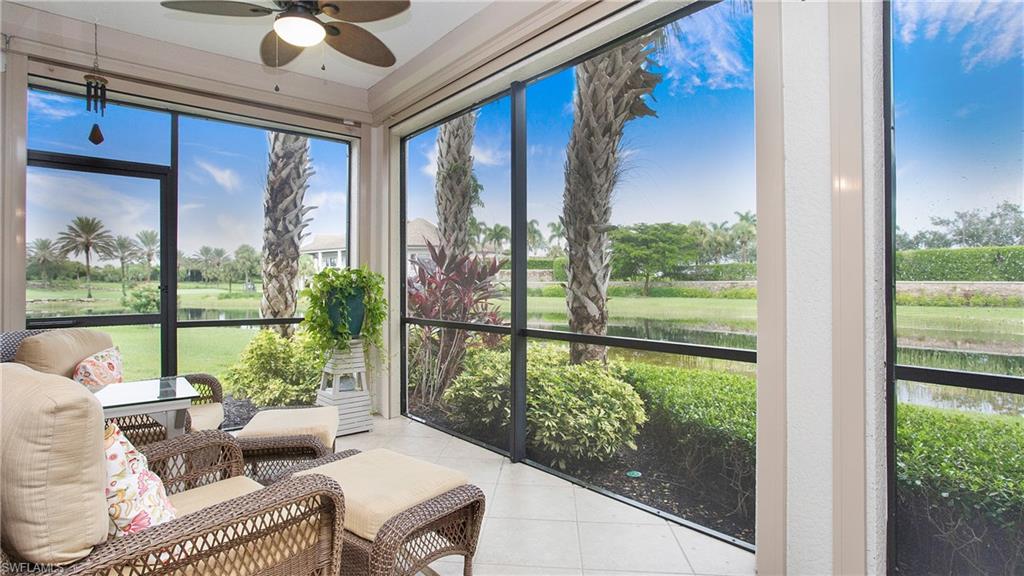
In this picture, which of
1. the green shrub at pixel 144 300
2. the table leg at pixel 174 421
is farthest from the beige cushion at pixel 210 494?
the green shrub at pixel 144 300

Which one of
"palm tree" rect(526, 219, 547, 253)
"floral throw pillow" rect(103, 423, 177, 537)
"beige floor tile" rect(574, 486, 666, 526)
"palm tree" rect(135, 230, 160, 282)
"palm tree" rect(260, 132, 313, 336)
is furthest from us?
"palm tree" rect(260, 132, 313, 336)

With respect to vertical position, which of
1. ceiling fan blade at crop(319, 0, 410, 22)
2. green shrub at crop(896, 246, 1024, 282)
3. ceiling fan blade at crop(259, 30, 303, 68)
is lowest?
green shrub at crop(896, 246, 1024, 282)

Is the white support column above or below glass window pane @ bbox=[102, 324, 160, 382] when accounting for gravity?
above

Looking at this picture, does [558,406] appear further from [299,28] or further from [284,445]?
[299,28]

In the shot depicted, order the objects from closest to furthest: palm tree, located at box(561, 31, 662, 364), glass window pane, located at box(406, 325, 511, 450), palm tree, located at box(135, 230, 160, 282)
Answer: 1. palm tree, located at box(561, 31, 662, 364)
2. glass window pane, located at box(406, 325, 511, 450)
3. palm tree, located at box(135, 230, 160, 282)

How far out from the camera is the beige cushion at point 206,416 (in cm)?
275

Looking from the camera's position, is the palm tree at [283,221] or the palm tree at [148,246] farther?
the palm tree at [283,221]

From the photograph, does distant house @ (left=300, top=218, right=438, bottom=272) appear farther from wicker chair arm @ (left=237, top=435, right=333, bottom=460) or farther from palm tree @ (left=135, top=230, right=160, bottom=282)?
wicker chair arm @ (left=237, top=435, right=333, bottom=460)

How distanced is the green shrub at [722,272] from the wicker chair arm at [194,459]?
2232mm

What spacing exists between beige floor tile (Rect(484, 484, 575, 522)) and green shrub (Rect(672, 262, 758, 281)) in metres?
1.36

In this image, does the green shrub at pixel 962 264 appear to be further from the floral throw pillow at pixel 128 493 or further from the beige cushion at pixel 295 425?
the beige cushion at pixel 295 425

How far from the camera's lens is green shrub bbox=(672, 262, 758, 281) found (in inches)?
90.2

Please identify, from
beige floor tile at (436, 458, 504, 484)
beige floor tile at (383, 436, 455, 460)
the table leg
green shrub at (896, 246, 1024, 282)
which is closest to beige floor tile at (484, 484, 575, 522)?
beige floor tile at (436, 458, 504, 484)

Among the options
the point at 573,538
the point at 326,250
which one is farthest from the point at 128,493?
the point at 326,250
